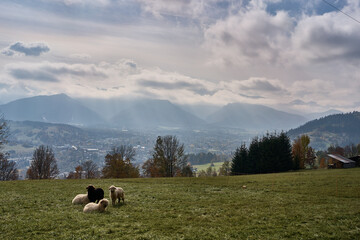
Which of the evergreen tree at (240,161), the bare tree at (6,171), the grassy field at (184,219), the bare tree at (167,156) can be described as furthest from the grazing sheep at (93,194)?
the bare tree at (6,171)

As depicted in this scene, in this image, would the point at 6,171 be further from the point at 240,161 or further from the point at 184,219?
the point at 184,219

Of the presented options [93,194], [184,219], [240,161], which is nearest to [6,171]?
[240,161]

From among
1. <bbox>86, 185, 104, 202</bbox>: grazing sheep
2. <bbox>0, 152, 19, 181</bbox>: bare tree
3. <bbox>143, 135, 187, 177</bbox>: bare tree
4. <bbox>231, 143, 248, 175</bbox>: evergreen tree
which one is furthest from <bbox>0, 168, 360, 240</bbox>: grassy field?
<bbox>0, 152, 19, 181</bbox>: bare tree

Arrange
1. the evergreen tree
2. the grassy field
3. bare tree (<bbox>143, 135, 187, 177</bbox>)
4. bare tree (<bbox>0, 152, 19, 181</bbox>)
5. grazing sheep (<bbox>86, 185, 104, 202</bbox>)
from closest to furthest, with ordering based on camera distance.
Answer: the grassy field → grazing sheep (<bbox>86, 185, 104, 202</bbox>) → bare tree (<bbox>143, 135, 187, 177</bbox>) → the evergreen tree → bare tree (<bbox>0, 152, 19, 181</bbox>)

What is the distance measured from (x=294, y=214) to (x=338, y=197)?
35.7 ft

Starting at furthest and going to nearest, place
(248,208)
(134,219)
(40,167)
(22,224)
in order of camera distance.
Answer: (40,167) → (248,208) → (134,219) → (22,224)

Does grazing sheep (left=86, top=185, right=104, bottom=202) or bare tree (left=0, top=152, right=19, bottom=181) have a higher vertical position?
grazing sheep (left=86, top=185, right=104, bottom=202)

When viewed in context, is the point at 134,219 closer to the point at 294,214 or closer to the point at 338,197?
the point at 294,214

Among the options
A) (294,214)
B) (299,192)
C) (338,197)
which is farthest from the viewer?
(299,192)

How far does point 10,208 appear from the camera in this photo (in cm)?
1738

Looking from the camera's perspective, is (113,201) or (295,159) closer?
(113,201)

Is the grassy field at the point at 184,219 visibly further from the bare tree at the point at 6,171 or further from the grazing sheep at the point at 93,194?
the bare tree at the point at 6,171

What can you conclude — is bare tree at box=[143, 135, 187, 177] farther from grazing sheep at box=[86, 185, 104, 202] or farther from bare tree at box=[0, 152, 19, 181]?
grazing sheep at box=[86, 185, 104, 202]

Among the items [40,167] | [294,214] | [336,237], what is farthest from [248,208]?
[40,167]
